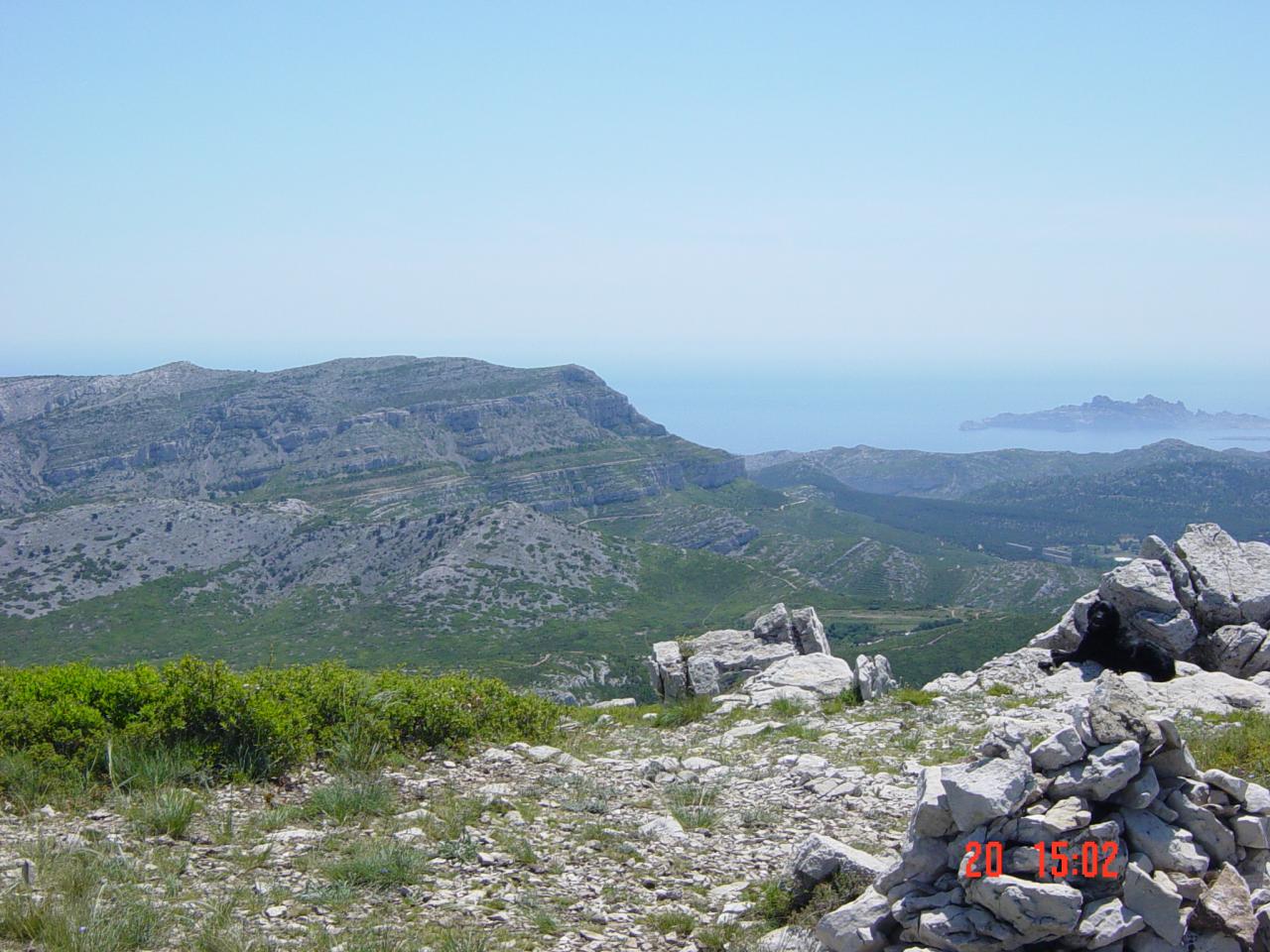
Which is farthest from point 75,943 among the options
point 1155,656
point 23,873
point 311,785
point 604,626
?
point 604,626

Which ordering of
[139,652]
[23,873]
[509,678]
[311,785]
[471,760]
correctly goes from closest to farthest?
[23,873] < [311,785] < [471,760] < [509,678] < [139,652]

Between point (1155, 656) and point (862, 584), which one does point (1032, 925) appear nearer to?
point (1155, 656)

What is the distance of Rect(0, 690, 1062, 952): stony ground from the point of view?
7824 millimetres

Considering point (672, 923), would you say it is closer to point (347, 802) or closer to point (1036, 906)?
point (1036, 906)

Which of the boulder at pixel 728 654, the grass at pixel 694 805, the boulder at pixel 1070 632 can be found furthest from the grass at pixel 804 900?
the boulder at pixel 1070 632

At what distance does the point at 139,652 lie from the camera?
4222 inches

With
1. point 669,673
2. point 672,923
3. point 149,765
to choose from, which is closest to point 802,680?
point 669,673

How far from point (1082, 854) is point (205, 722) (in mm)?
11128

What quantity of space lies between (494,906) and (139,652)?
116839 mm

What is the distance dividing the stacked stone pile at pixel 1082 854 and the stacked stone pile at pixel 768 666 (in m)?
10.6

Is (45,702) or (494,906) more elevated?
(45,702)

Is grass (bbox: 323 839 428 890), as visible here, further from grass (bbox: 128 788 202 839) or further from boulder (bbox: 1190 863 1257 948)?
boulder (bbox: 1190 863 1257 948)

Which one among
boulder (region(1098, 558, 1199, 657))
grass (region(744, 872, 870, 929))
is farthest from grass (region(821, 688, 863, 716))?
grass (region(744, 872, 870, 929))
